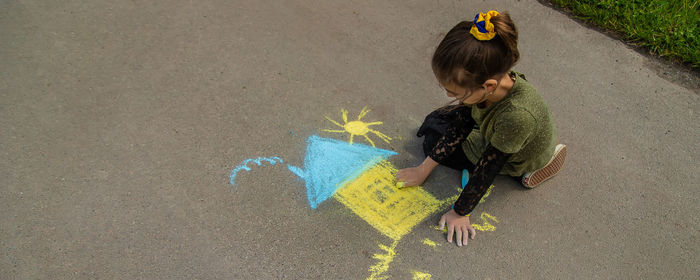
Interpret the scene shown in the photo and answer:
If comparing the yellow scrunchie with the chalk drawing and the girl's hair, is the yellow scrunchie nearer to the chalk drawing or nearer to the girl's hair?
the girl's hair

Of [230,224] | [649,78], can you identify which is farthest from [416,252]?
[649,78]

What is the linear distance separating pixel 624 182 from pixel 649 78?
1048 mm

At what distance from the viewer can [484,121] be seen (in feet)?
6.33

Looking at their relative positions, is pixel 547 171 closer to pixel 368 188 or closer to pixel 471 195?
pixel 471 195

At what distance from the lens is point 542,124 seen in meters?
1.97

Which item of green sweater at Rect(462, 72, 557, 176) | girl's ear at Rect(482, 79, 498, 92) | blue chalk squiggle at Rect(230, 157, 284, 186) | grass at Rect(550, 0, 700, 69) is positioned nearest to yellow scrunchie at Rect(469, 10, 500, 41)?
girl's ear at Rect(482, 79, 498, 92)

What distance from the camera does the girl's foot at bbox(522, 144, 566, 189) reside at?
7.48 ft

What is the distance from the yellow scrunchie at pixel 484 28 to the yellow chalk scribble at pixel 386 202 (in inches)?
38.0

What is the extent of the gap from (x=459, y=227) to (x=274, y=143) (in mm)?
1057

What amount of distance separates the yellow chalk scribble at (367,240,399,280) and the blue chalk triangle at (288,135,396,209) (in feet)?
1.29

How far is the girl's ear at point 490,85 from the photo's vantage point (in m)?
1.67

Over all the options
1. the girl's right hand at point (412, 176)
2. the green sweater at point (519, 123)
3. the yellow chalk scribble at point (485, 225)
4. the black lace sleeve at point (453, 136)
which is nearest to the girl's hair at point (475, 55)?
the green sweater at point (519, 123)

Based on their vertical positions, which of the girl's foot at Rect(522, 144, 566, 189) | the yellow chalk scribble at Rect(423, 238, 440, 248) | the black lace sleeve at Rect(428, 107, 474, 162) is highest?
the black lace sleeve at Rect(428, 107, 474, 162)

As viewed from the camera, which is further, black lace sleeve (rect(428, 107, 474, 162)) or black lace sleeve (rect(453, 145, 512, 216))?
black lace sleeve (rect(428, 107, 474, 162))
